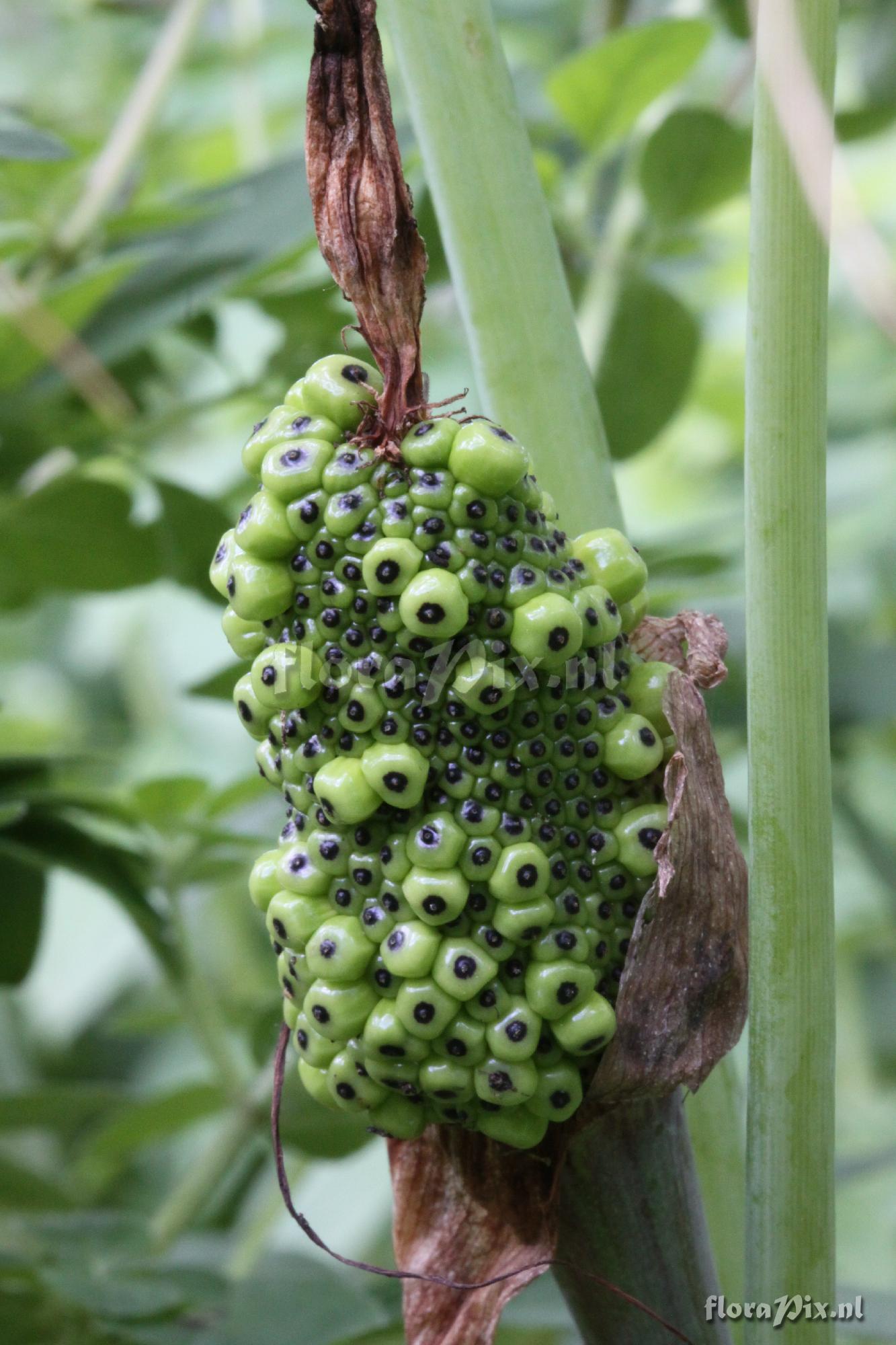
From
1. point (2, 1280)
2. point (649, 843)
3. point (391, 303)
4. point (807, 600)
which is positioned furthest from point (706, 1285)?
point (2, 1280)

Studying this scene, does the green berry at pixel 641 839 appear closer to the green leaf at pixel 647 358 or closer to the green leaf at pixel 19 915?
the green leaf at pixel 19 915

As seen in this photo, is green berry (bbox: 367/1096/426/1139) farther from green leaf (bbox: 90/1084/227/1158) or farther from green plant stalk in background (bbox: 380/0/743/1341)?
green leaf (bbox: 90/1084/227/1158)

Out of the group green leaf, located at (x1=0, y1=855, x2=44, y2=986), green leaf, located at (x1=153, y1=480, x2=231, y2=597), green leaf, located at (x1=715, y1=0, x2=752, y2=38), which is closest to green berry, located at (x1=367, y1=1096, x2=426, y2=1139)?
green leaf, located at (x1=0, y1=855, x2=44, y2=986)

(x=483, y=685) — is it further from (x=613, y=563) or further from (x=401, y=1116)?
(x=401, y=1116)

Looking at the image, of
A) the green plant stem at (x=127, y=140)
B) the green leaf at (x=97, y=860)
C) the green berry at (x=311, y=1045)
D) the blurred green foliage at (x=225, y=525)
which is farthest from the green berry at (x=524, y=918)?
the green plant stem at (x=127, y=140)

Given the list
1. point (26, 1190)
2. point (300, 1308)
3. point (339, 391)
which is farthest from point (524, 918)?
point (26, 1190)
